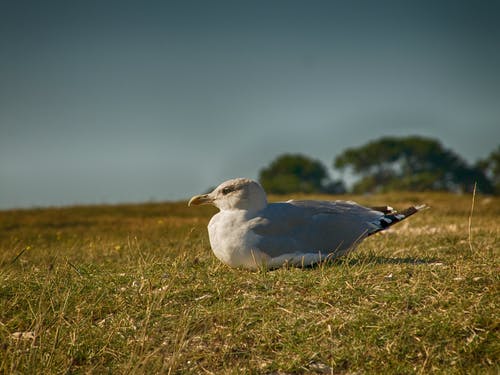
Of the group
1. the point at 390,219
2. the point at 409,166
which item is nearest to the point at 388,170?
the point at 409,166

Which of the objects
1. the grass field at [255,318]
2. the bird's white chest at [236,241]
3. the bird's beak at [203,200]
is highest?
the bird's beak at [203,200]

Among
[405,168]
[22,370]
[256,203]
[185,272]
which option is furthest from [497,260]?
[405,168]

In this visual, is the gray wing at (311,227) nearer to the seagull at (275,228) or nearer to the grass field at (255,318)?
the seagull at (275,228)

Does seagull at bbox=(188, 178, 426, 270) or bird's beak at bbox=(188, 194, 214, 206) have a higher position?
bird's beak at bbox=(188, 194, 214, 206)

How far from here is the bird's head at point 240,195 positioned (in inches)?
298

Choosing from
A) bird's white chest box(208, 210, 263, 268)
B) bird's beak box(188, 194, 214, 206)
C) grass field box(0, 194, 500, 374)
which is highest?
bird's beak box(188, 194, 214, 206)

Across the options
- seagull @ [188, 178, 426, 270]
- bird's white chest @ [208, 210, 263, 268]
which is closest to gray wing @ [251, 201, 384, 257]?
seagull @ [188, 178, 426, 270]

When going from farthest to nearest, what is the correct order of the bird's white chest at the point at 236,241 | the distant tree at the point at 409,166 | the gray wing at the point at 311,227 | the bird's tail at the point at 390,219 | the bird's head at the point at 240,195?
the distant tree at the point at 409,166
the bird's tail at the point at 390,219
the bird's head at the point at 240,195
the gray wing at the point at 311,227
the bird's white chest at the point at 236,241

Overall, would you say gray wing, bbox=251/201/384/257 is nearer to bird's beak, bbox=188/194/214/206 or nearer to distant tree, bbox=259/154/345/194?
bird's beak, bbox=188/194/214/206

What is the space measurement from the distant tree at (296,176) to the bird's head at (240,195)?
49.0 metres

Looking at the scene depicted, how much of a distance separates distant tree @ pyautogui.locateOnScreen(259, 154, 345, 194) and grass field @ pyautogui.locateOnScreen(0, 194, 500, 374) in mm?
49668

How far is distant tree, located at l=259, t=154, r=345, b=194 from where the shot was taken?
58312 millimetres

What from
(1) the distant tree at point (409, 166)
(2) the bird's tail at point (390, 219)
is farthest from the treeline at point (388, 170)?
(2) the bird's tail at point (390, 219)

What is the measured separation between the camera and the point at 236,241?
7.23 m
